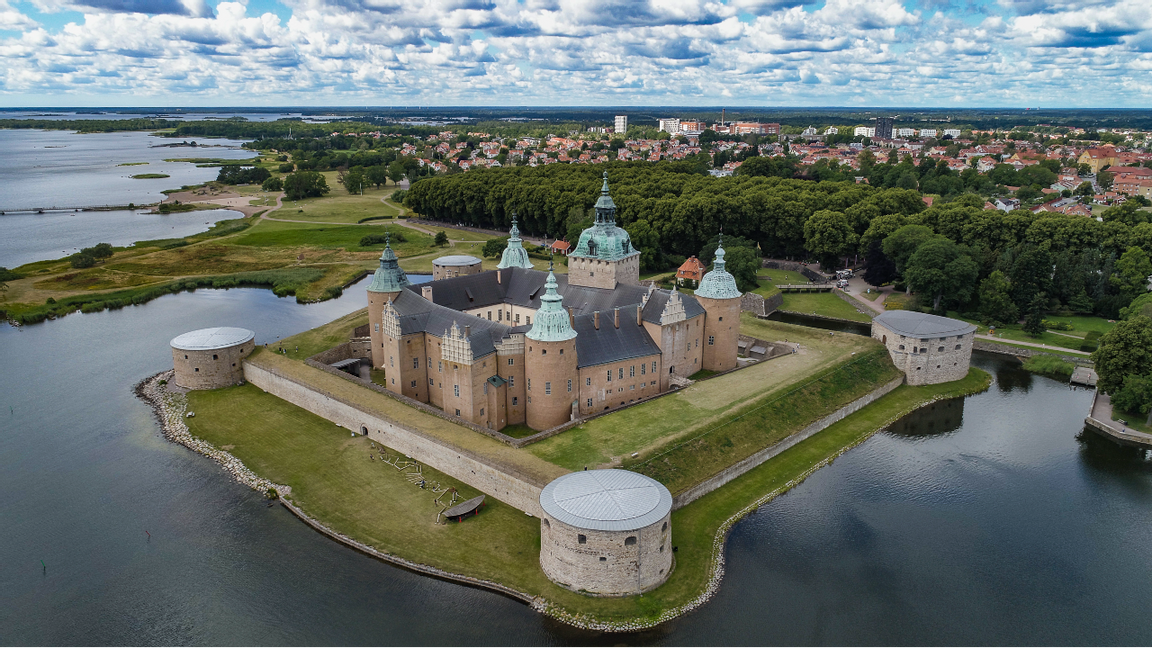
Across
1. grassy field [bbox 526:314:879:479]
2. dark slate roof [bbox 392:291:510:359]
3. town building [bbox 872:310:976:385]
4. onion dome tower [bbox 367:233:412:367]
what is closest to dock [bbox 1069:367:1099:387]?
town building [bbox 872:310:976:385]

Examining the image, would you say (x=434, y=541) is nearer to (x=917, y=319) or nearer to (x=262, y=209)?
(x=917, y=319)

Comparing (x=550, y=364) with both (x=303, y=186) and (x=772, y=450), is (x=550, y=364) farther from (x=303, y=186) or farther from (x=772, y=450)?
(x=303, y=186)

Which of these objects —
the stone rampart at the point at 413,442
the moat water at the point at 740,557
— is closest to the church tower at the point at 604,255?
the stone rampart at the point at 413,442

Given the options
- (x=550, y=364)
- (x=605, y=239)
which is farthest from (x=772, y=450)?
(x=605, y=239)

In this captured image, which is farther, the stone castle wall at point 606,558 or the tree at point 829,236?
the tree at point 829,236

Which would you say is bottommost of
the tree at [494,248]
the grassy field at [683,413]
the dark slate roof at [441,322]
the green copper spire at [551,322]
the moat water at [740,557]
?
the moat water at [740,557]

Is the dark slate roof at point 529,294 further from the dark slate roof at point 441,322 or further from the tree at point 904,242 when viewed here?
the tree at point 904,242
